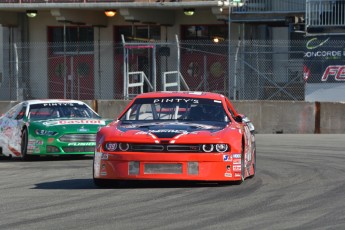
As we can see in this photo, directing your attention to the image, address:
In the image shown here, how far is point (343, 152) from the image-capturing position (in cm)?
1828

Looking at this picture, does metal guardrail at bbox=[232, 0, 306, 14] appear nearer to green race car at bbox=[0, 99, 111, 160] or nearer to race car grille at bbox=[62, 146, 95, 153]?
green race car at bbox=[0, 99, 111, 160]

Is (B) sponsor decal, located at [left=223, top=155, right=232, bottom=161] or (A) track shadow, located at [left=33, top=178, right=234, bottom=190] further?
(A) track shadow, located at [left=33, top=178, right=234, bottom=190]

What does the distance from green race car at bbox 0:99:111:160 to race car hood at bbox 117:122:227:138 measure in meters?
4.92

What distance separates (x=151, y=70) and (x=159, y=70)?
0.34 metres

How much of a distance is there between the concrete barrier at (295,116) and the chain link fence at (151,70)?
3.53 meters

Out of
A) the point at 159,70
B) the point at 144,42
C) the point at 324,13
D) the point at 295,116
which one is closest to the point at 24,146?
the point at 295,116

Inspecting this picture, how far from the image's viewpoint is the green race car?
1753cm

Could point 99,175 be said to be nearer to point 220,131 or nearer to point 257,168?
point 220,131

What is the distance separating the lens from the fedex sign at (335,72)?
93.8ft

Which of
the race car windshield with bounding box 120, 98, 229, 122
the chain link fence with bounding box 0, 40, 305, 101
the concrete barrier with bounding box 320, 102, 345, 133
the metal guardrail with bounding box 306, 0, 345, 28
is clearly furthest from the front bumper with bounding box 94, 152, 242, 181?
the metal guardrail with bounding box 306, 0, 345, 28

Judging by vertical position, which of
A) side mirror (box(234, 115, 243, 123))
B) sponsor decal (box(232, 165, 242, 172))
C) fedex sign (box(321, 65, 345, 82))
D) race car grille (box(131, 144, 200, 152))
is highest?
fedex sign (box(321, 65, 345, 82))

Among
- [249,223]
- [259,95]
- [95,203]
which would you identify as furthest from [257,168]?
[259,95]

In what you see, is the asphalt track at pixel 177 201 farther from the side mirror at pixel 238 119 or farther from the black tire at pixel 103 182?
the side mirror at pixel 238 119

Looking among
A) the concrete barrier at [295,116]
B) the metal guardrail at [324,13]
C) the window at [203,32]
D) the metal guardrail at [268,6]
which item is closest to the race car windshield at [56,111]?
the concrete barrier at [295,116]
